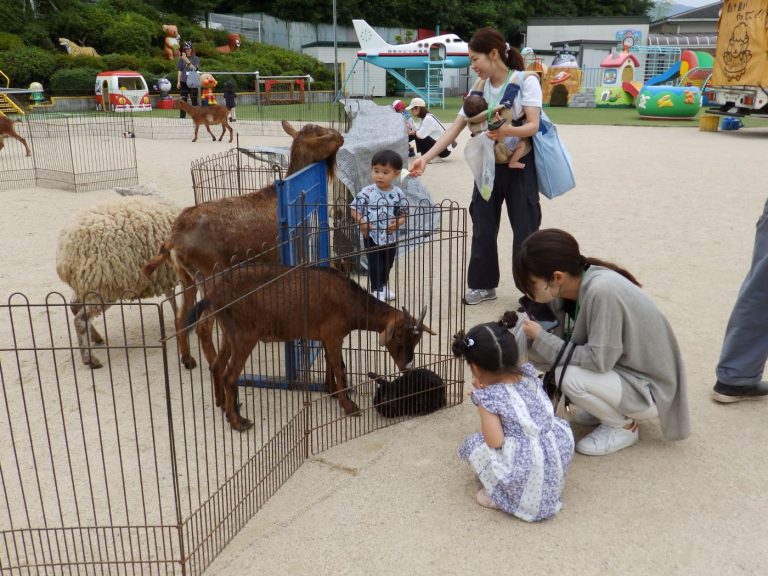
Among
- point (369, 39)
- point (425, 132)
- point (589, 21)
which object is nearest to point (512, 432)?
point (425, 132)

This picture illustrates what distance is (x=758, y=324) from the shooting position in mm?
4160

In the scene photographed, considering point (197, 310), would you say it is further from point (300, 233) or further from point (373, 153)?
point (373, 153)

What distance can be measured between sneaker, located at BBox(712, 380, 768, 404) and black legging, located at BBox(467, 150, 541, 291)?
1833mm

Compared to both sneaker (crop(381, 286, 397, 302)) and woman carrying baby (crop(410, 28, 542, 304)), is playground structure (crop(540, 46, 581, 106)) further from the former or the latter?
sneaker (crop(381, 286, 397, 302))

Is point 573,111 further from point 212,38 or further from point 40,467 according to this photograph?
point 40,467

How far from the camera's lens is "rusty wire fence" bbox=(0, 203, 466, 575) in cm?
288

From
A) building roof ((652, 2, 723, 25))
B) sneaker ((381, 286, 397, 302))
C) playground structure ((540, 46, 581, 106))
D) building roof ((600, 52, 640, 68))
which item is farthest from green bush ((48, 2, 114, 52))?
building roof ((652, 2, 723, 25))

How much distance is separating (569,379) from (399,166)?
2.59 metres

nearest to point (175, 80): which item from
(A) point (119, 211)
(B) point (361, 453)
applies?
(A) point (119, 211)

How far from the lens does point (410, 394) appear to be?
13.7ft

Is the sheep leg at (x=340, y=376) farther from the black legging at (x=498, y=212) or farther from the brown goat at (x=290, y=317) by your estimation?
the black legging at (x=498, y=212)

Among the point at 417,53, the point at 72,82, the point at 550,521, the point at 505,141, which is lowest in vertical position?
the point at 550,521

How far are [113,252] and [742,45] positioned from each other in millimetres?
19316

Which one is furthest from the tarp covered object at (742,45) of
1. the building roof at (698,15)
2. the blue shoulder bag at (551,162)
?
the building roof at (698,15)
